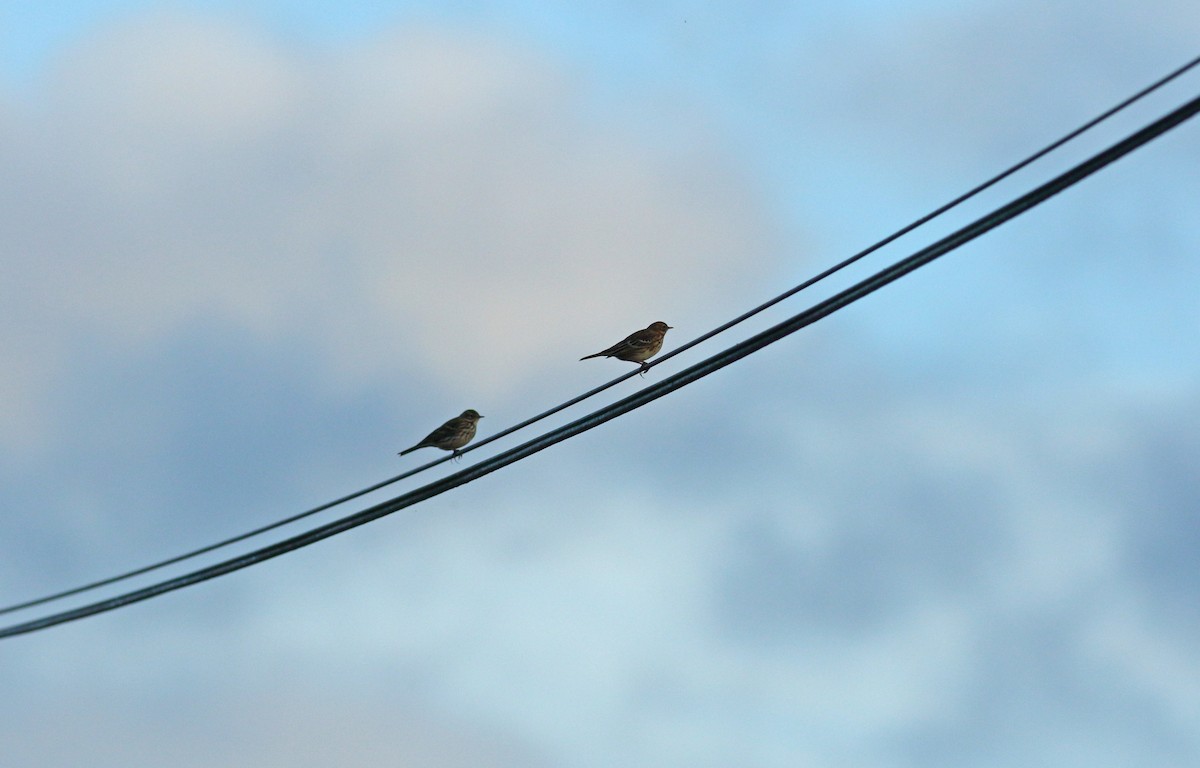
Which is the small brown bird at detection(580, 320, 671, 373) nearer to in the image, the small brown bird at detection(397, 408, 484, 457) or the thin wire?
the small brown bird at detection(397, 408, 484, 457)

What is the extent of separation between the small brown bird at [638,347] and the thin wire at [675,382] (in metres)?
10.4

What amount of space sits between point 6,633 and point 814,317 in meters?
6.93

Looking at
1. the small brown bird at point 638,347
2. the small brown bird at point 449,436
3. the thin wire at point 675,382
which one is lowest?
the thin wire at point 675,382

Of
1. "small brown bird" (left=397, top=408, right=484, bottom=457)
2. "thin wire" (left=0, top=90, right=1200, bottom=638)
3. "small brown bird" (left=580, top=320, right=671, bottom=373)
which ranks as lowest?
"thin wire" (left=0, top=90, right=1200, bottom=638)

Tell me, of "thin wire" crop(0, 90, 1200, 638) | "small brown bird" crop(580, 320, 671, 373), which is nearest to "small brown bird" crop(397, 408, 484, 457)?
"small brown bird" crop(580, 320, 671, 373)

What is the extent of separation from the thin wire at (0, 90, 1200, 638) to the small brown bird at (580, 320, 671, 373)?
10.4 meters

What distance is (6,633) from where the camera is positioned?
12.7 meters

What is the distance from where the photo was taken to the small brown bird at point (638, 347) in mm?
21766

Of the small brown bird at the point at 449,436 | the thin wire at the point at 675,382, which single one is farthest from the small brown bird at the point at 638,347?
the thin wire at the point at 675,382

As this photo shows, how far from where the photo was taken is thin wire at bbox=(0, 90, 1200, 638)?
26.4ft

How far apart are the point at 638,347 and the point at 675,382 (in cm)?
1142

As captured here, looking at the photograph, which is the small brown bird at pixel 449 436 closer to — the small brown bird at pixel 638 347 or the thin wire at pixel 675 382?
the small brown bird at pixel 638 347

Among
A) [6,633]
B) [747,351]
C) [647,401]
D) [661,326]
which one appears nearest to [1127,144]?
[747,351]

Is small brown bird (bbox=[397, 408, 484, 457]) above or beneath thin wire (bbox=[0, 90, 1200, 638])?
above
